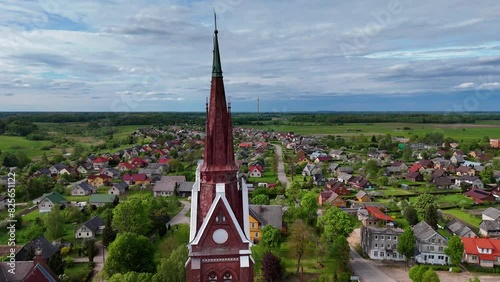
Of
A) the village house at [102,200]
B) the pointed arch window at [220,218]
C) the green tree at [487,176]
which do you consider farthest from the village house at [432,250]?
the green tree at [487,176]

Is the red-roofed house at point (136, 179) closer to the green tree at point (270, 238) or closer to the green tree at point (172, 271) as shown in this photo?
the green tree at point (270, 238)

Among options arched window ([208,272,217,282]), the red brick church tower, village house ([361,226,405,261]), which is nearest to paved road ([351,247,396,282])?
village house ([361,226,405,261])

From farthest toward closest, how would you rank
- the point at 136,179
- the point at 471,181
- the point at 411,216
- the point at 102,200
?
1. the point at 136,179
2. the point at 471,181
3. the point at 102,200
4. the point at 411,216

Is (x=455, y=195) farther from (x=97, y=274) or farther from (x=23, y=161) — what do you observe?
(x=23, y=161)

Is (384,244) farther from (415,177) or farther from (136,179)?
(136,179)

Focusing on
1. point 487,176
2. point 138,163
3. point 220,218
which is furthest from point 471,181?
point 138,163

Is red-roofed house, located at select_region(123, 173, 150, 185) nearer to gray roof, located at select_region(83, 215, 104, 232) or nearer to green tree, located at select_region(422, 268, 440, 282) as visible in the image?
gray roof, located at select_region(83, 215, 104, 232)
